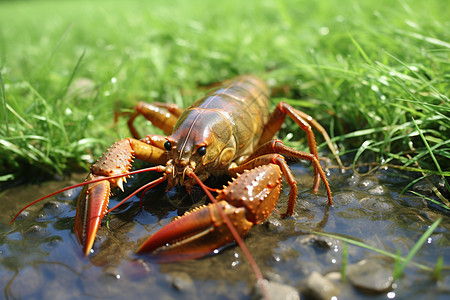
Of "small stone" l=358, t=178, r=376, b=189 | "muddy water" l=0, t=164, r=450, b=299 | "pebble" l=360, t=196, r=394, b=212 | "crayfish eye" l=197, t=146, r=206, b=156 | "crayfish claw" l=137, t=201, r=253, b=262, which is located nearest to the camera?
"muddy water" l=0, t=164, r=450, b=299

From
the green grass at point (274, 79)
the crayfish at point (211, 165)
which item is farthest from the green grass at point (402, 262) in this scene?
the green grass at point (274, 79)

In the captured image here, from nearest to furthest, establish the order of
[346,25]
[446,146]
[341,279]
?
[341,279]
[446,146]
[346,25]

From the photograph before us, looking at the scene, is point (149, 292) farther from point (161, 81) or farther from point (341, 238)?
point (161, 81)

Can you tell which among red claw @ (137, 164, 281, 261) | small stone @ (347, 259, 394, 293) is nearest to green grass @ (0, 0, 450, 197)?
small stone @ (347, 259, 394, 293)

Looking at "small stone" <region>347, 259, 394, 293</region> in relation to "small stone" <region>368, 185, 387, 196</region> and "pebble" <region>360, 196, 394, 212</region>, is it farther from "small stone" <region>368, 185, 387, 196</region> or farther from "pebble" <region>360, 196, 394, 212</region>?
"small stone" <region>368, 185, 387, 196</region>

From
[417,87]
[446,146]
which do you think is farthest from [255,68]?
[446,146]

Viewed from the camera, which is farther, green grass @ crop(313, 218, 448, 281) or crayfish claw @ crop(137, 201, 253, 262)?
crayfish claw @ crop(137, 201, 253, 262)

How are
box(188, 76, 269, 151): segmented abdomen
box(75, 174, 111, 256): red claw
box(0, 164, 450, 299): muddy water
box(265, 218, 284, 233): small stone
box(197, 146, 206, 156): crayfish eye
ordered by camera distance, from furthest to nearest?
1. box(188, 76, 269, 151): segmented abdomen
2. box(197, 146, 206, 156): crayfish eye
3. box(265, 218, 284, 233): small stone
4. box(75, 174, 111, 256): red claw
5. box(0, 164, 450, 299): muddy water
